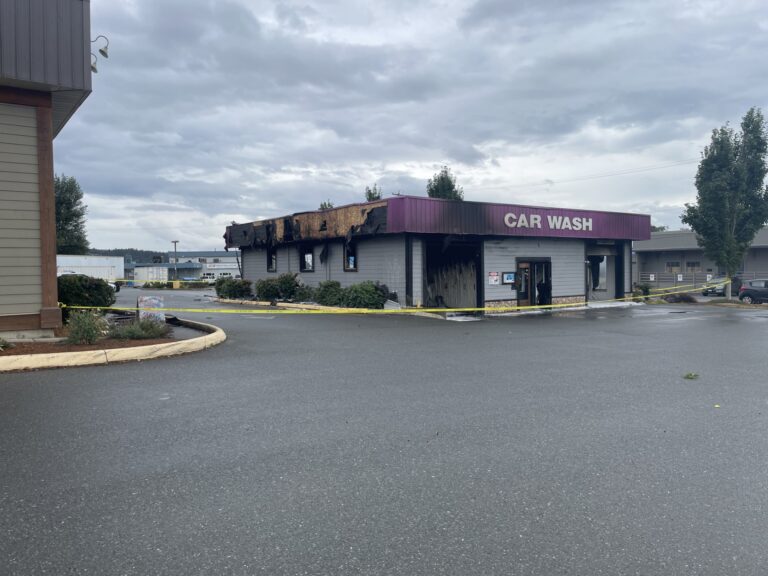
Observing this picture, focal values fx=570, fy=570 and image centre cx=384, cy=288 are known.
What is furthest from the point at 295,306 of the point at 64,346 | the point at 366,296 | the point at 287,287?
the point at 64,346

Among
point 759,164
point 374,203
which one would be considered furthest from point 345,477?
point 759,164

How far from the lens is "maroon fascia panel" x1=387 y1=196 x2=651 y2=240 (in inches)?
835

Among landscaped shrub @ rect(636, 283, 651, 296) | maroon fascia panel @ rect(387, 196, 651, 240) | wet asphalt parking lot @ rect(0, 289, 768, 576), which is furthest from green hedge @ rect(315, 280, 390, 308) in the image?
landscaped shrub @ rect(636, 283, 651, 296)

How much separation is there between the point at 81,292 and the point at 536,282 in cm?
1922

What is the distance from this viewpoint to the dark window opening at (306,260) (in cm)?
2798

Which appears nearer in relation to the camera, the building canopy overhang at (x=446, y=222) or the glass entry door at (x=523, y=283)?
the building canopy overhang at (x=446, y=222)

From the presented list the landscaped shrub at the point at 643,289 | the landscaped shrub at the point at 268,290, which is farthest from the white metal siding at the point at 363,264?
the landscaped shrub at the point at 643,289

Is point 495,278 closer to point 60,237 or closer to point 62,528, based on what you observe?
point 62,528

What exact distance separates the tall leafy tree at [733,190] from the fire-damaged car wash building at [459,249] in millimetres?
4149

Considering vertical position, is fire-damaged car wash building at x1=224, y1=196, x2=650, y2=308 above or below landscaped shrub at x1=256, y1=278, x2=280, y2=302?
above

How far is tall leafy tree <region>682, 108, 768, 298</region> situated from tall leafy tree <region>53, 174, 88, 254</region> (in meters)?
56.7

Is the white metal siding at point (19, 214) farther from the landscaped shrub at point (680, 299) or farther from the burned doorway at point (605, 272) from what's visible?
the landscaped shrub at point (680, 299)

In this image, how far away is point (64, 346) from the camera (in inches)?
408

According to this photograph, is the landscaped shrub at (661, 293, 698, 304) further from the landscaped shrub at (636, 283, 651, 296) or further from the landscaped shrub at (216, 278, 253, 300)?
the landscaped shrub at (216, 278, 253, 300)
